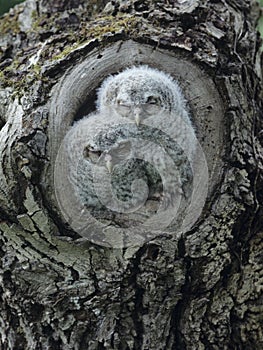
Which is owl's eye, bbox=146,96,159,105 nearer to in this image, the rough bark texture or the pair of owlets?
the pair of owlets

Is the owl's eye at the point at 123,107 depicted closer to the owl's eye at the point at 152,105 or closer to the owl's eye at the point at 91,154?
the owl's eye at the point at 152,105

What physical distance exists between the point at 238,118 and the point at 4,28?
3.27 ft

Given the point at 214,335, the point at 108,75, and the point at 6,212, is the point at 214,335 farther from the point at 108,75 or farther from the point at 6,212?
the point at 108,75

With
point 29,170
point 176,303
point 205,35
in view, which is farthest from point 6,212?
point 205,35

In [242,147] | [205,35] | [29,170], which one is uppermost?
[205,35]

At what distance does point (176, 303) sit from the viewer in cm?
174

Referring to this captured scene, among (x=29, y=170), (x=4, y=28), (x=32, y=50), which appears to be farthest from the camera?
(x=4, y=28)

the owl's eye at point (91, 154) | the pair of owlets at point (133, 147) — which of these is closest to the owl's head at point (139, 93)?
the pair of owlets at point (133, 147)

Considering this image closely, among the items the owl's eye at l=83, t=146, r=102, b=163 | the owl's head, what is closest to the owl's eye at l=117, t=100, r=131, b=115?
the owl's head

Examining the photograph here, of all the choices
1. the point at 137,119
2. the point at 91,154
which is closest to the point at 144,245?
the point at 91,154

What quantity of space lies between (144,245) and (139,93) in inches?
21.6

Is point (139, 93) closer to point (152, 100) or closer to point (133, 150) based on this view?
point (152, 100)

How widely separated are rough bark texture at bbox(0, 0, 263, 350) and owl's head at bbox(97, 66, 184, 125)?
0.12ft

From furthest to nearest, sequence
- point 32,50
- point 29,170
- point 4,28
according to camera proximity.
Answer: point 4,28, point 32,50, point 29,170
